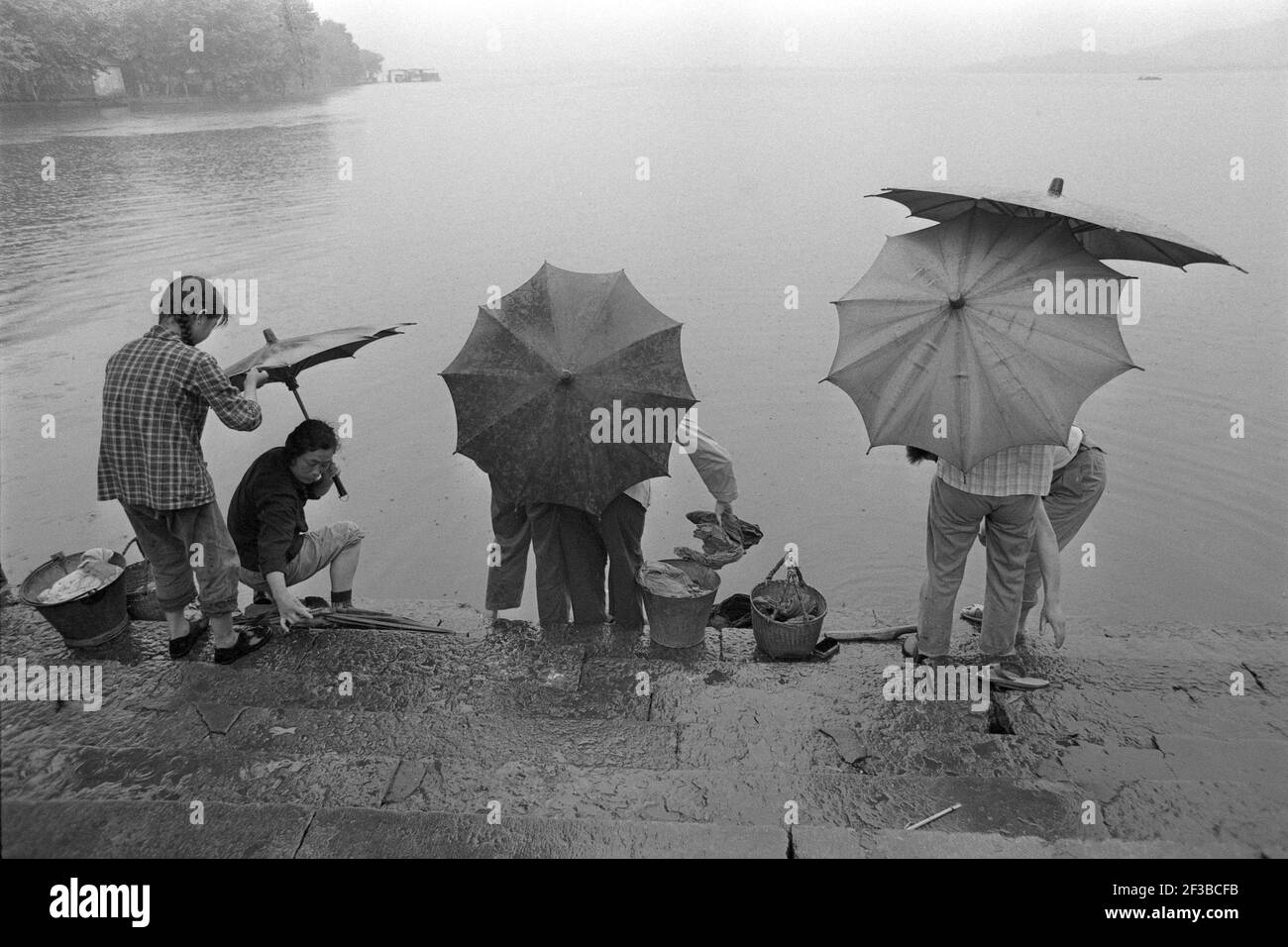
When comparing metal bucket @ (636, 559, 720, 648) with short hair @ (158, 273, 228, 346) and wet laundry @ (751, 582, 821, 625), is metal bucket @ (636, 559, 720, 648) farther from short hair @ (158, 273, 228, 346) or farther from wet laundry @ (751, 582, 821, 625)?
short hair @ (158, 273, 228, 346)

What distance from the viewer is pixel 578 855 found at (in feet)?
10.3

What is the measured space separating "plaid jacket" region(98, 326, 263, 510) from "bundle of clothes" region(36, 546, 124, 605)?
30.9 inches

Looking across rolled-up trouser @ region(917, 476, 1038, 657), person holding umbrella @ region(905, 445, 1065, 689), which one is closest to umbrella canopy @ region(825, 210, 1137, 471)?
person holding umbrella @ region(905, 445, 1065, 689)

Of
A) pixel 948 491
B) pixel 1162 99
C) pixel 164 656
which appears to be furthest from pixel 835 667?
pixel 1162 99

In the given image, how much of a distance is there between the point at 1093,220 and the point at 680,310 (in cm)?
1057

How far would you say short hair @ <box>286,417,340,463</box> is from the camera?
500cm

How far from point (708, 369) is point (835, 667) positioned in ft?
23.9

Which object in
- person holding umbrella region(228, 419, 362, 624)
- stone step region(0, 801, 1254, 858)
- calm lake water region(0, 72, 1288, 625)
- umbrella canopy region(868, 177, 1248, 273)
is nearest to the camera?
stone step region(0, 801, 1254, 858)

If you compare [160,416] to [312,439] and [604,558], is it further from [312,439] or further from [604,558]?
[604,558]

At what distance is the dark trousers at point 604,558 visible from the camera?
210 inches

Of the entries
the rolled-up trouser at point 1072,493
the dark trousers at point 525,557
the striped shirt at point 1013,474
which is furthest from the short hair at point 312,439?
the rolled-up trouser at point 1072,493

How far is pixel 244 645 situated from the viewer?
5234 millimetres

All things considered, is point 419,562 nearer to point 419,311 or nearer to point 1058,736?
point 1058,736

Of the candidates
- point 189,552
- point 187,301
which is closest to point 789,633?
point 189,552
